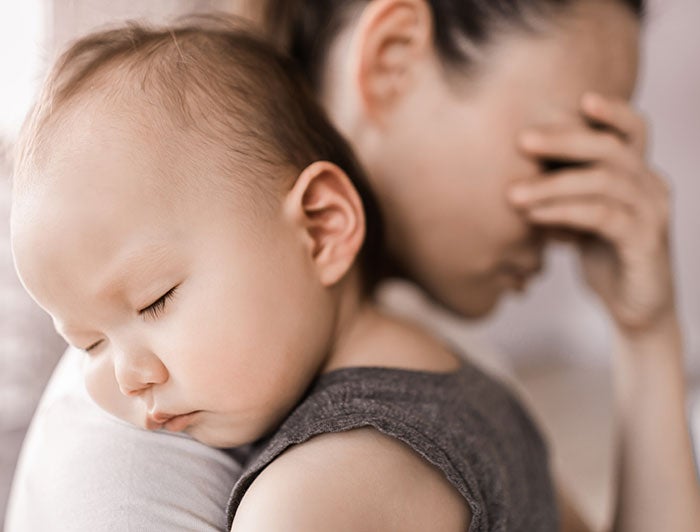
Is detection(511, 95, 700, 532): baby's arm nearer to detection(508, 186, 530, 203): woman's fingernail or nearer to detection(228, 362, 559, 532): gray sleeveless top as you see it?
detection(508, 186, 530, 203): woman's fingernail

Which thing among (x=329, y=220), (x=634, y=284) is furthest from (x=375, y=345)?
(x=634, y=284)

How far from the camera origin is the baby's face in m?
0.62

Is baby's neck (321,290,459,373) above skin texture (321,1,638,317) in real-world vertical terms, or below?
below

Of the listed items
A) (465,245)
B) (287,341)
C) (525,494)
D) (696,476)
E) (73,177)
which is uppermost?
(73,177)

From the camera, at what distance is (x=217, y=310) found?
2.10ft

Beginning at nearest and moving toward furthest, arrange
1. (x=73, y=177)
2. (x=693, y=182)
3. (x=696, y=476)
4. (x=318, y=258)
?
(x=73, y=177), (x=318, y=258), (x=696, y=476), (x=693, y=182)

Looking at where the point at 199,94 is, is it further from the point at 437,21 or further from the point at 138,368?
the point at 437,21

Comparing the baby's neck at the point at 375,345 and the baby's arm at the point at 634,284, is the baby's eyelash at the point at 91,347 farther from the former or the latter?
the baby's arm at the point at 634,284

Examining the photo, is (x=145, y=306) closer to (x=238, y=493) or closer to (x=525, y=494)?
(x=238, y=493)

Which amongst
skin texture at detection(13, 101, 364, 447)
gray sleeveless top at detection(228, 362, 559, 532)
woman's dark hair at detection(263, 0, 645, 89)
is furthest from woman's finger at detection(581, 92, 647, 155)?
skin texture at detection(13, 101, 364, 447)

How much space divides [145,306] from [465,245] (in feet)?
1.61

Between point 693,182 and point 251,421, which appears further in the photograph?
point 693,182

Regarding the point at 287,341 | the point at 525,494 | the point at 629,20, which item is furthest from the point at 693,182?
the point at 287,341

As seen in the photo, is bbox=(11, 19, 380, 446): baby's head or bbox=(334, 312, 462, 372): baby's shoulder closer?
bbox=(11, 19, 380, 446): baby's head
